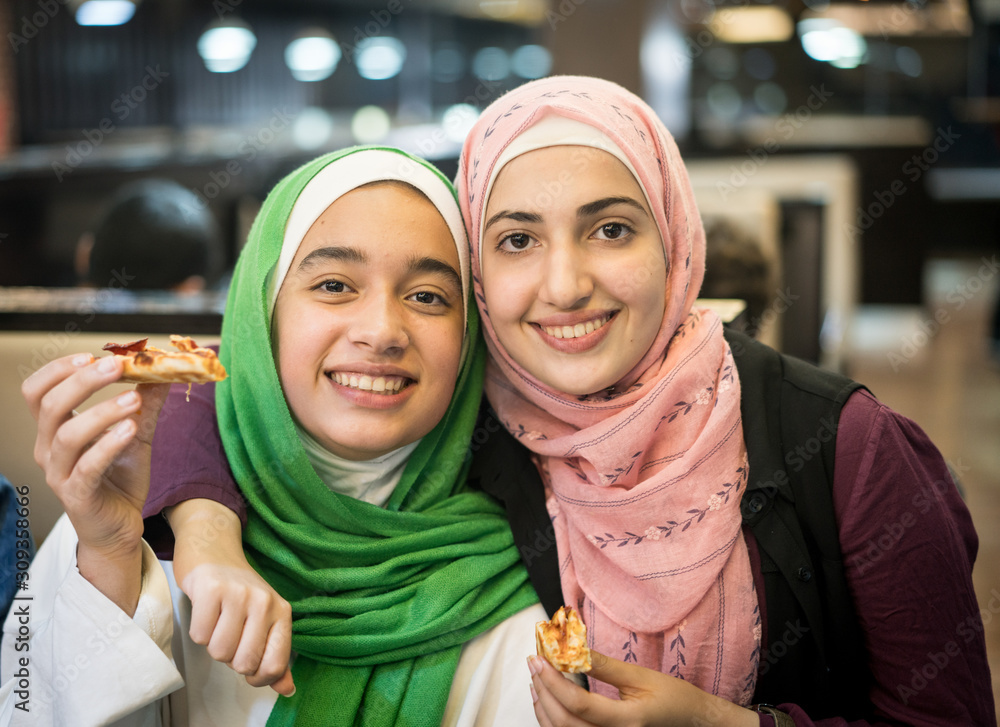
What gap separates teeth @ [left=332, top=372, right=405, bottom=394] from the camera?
1204 mm

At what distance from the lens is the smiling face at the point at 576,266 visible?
1205 mm

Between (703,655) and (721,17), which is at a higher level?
(721,17)

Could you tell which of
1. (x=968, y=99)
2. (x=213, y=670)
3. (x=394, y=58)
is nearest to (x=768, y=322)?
(x=213, y=670)

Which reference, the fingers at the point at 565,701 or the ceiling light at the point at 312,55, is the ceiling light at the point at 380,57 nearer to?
the ceiling light at the point at 312,55

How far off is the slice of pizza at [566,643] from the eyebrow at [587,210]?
55cm

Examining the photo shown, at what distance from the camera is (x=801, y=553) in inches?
46.9

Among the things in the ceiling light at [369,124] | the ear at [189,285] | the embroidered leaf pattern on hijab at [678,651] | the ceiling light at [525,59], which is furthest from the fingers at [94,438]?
the ceiling light at [525,59]

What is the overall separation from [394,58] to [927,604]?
1024 cm

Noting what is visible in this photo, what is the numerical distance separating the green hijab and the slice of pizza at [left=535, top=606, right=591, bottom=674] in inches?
7.5

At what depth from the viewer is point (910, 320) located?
838 centimetres

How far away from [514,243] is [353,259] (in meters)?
0.24

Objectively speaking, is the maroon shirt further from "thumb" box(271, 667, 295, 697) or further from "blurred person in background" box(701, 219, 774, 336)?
"blurred person in background" box(701, 219, 774, 336)

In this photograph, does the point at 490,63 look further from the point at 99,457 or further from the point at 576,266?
the point at 99,457

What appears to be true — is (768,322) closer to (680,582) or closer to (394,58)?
(680,582)
